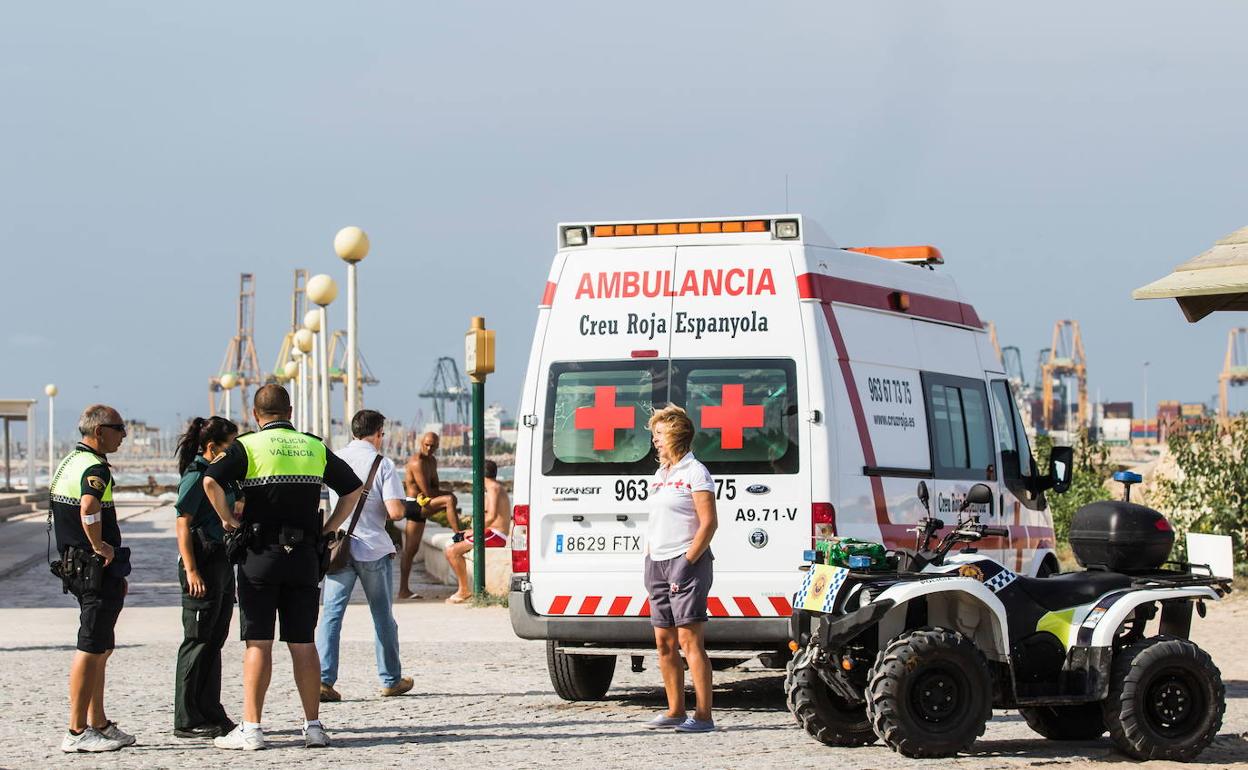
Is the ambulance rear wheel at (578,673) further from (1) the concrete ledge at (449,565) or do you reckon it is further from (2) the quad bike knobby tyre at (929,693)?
(1) the concrete ledge at (449,565)

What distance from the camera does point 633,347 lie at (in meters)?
9.70

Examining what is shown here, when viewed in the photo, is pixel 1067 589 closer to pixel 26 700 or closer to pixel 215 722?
pixel 215 722

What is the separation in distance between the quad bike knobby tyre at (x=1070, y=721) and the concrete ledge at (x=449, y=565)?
6.19m

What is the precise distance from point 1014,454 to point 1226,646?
3.33 m

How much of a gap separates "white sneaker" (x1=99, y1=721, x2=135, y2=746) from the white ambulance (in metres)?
2.18

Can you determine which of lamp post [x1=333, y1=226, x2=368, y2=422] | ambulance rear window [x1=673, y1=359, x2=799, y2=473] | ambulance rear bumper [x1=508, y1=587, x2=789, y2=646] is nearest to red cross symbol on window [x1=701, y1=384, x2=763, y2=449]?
ambulance rear window [x1=673, y1=359, x2=799, y2=473]

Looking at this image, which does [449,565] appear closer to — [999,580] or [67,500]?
[67,500]

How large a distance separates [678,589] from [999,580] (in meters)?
1.51

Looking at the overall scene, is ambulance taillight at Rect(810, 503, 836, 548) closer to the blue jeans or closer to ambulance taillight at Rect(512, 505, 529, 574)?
ambulance taillight at Rect(512, 505, 529, 574)

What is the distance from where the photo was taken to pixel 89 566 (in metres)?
8.18

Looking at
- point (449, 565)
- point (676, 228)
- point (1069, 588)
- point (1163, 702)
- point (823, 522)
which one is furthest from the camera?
point (449, 565)

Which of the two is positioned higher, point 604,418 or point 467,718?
point 604,418

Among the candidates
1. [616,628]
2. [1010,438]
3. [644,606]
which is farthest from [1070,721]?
[1010,438]

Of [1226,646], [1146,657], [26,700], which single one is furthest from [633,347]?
[1226,646]
